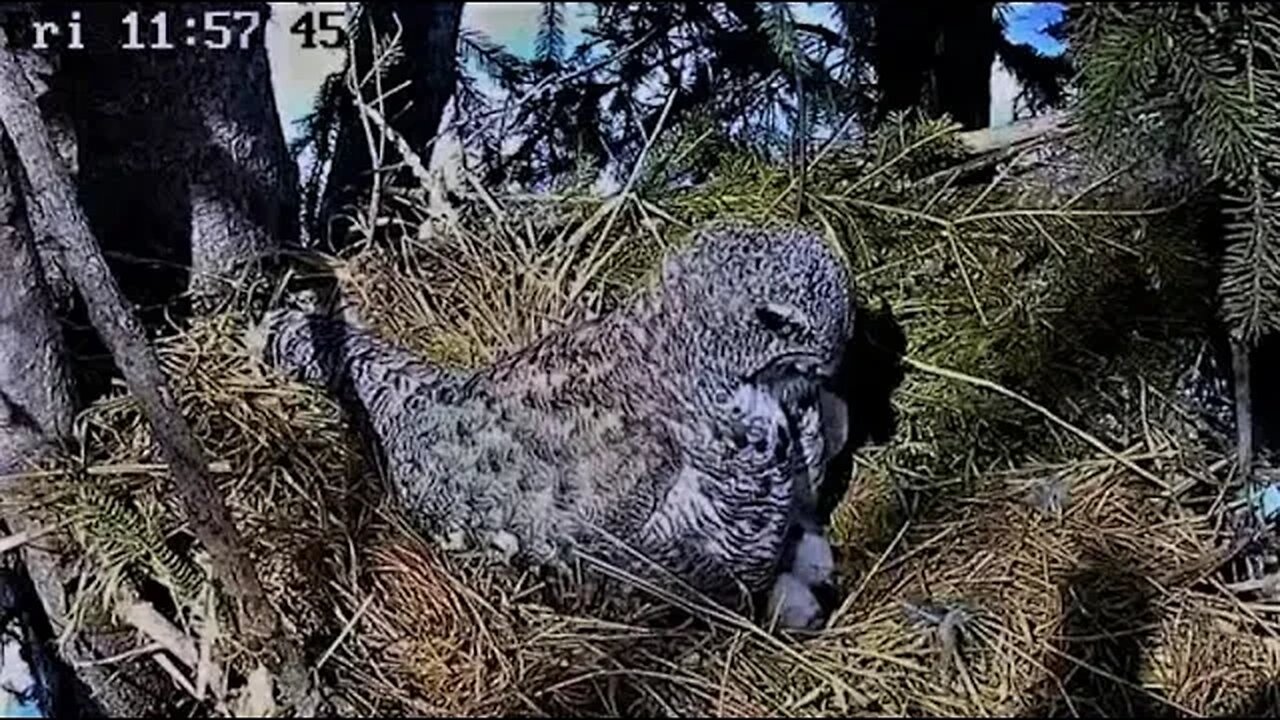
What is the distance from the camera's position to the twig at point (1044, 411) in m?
1.02

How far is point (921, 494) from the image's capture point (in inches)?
39.8

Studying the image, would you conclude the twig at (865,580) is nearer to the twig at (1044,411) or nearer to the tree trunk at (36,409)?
the twig at (1044,411)

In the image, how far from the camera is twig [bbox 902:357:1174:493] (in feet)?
3.34

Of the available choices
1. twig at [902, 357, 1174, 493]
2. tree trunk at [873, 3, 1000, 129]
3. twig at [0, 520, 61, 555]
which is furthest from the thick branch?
tree trunk at [873, 3, 1000, 129]

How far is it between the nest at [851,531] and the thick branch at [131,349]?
0.07ft

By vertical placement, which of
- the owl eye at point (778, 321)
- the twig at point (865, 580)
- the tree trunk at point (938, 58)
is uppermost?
the tree trunk at point (938, 58)

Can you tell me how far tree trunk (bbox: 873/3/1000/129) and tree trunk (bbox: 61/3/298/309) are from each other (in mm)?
412

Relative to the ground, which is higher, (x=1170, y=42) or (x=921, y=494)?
(x=1170, y=42)

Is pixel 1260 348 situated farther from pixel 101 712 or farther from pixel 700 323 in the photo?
pixel 101 712

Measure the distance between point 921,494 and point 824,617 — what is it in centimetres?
14

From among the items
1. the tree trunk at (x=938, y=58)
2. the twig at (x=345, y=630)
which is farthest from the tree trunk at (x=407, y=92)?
the twig at (x=345, y=630)

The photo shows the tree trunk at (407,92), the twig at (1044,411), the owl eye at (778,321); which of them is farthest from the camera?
the tree trunk at (407,92)

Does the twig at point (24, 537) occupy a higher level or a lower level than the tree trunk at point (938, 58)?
lower

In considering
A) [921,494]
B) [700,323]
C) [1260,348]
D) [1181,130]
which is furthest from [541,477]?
[1260,348]
